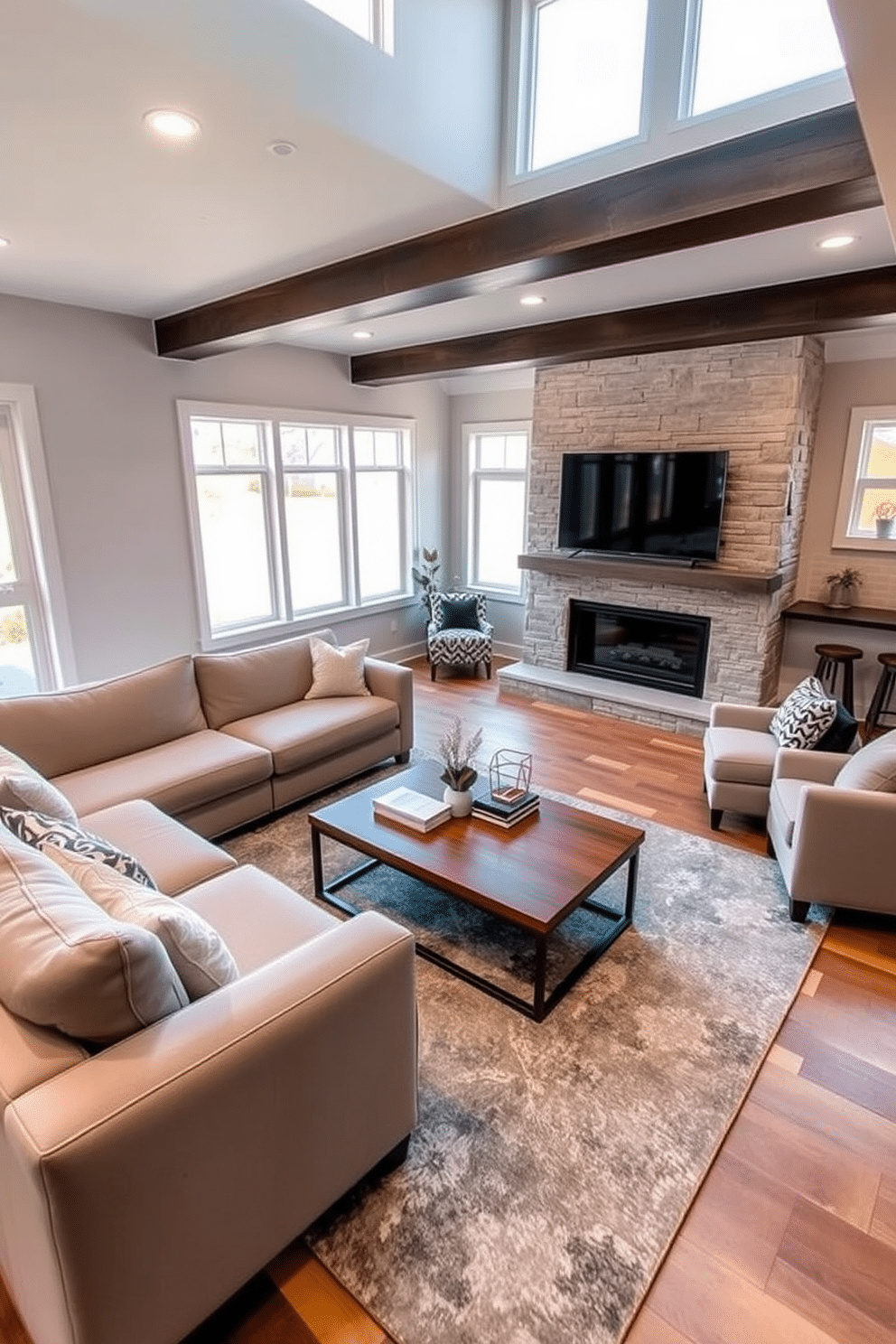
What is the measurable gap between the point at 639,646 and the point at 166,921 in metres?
4.68

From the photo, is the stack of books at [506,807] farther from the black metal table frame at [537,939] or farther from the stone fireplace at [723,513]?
the stone fireplace at [723,513]

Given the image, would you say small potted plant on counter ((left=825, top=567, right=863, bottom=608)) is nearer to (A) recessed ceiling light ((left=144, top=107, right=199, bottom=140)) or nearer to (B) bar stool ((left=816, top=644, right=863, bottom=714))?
(B) bar stool ((left=816, top=644, right=863, bottom=714))

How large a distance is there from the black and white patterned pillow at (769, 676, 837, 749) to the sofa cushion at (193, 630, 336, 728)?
106 inches

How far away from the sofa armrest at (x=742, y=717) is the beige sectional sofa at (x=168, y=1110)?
2.73m

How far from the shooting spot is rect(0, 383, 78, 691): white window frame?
3.88 m

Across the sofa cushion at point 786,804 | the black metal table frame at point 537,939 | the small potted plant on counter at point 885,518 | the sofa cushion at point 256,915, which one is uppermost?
the small potted plant on counter at point 885,518

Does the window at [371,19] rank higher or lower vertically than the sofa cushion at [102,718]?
higher

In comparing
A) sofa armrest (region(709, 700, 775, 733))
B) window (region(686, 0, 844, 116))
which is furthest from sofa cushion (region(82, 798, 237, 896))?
window (region(686, 0, 844, 116))

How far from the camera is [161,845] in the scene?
247 centimetres

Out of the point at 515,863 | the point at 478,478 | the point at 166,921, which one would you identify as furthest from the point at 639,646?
the point at 166,921

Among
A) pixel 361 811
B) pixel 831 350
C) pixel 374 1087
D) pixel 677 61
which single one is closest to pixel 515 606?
pixel 831 350

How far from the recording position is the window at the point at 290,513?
16.5 ft

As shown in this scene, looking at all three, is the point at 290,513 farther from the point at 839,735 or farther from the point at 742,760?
the point at 839,735

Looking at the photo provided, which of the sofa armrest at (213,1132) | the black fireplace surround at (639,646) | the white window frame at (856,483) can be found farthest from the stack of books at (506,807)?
the white window frame at (856,483)
